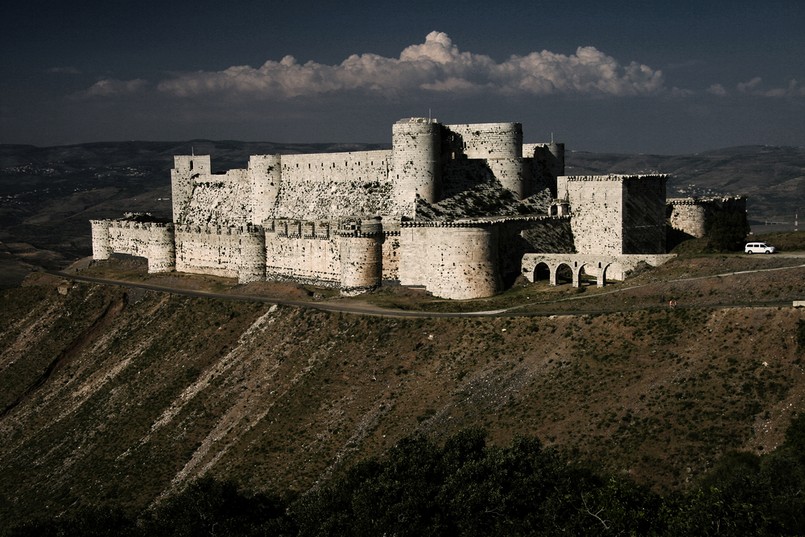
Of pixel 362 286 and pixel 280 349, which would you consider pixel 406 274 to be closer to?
pixel 362 286

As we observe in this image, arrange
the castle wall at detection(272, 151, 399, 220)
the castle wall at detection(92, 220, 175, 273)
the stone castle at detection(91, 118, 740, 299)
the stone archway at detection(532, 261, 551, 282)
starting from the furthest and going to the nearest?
1. the castle wall at detection(92, 220, 175, 273)
2. the castle wall at detection(272, 151, 399, 220)
3. the stone archway at detection(532, 261, 551, 282)
4. the stone castle at detection(91, 118, 740, 299)

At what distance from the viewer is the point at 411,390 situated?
165ft

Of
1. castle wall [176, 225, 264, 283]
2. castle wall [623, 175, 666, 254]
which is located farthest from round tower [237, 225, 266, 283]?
castle wall [623, 175, 666, 254]

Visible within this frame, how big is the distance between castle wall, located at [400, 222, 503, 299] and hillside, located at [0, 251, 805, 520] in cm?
224

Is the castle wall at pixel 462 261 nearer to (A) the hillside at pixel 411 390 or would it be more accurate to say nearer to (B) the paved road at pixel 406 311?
(A) the hillside at pixel 411 390

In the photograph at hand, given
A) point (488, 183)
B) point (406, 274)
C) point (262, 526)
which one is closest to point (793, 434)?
point (262, 526)

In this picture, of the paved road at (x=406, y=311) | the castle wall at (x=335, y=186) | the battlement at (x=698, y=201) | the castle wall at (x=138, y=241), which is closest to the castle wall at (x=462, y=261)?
the paved road at (x=406, y=311)

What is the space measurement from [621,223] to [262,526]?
40293 mm

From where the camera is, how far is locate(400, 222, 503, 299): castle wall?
2479 inches

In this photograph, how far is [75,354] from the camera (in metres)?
76.3

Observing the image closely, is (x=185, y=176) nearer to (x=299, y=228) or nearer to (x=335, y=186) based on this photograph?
(x=335, y=186)

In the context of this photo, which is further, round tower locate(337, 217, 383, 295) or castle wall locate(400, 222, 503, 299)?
round tower locate(337, 217, 383, 295)

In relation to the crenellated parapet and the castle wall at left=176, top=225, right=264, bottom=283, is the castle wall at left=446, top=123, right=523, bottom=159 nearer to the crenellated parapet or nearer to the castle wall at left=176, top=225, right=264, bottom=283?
the crenellated parapet

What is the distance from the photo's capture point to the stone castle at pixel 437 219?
63844 millimetres
